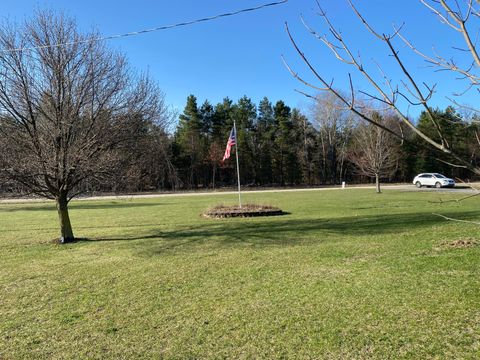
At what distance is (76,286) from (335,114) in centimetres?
5846

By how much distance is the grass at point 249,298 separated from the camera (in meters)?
4.26

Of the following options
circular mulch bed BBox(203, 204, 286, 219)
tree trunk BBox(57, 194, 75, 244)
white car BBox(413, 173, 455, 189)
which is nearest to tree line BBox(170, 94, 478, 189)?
white car BBox(413, 173, 455, 189)

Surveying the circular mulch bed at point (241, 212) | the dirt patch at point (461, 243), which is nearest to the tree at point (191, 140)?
the circular mulch bed at point (241, 212)

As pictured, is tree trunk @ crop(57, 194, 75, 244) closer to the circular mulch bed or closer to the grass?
the grass

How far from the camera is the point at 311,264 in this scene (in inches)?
313

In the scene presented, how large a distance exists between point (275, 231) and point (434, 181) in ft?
108

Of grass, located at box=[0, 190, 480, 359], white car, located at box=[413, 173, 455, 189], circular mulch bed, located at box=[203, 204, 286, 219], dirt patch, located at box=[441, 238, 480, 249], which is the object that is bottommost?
grass, located at box=[0, 190, 480, 359]

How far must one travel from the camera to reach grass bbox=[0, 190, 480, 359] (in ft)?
Answer: 14.0

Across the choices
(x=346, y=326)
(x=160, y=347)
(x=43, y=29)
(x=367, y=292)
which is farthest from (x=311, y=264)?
(x=43, y=29)

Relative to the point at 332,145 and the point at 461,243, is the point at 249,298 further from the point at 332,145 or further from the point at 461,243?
the point at 332,145

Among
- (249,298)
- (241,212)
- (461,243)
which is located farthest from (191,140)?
(249,298)

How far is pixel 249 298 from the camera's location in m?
5.90

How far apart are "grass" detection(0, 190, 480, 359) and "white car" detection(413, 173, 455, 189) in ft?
103

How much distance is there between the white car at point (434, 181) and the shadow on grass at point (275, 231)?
2643cm
